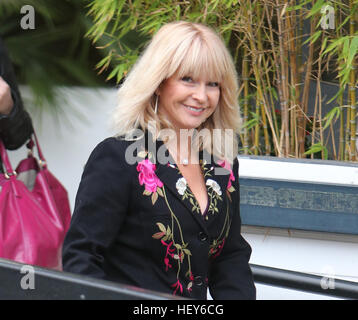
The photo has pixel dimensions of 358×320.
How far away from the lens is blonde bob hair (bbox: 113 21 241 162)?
1.50 metres

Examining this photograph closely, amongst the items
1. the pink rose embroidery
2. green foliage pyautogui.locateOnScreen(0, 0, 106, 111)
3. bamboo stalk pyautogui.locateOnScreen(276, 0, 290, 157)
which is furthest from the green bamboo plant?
the pink rose embroidery

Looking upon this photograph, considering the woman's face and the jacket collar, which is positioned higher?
the woman's face

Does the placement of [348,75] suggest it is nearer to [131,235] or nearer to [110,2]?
[110,2]

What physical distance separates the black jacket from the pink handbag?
60mm

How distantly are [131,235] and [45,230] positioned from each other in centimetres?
79

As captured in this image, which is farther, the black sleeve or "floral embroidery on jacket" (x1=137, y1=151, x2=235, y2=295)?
the black sleeve

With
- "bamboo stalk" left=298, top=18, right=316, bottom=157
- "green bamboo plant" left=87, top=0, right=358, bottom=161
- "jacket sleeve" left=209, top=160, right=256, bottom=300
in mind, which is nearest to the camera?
"jacket sleeve" left=209, top=160, right=256, bottom=300

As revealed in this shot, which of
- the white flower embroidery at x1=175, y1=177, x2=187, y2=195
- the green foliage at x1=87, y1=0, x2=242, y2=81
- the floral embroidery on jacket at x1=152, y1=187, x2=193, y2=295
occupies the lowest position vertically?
the floral embroidery on jacket at x1=152, y1=187, x2=193, y2=295

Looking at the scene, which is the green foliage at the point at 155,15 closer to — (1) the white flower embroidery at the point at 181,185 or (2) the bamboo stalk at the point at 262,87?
(2) the bamboo stalk at the point at 262,87

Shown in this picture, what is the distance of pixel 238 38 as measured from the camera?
310cm

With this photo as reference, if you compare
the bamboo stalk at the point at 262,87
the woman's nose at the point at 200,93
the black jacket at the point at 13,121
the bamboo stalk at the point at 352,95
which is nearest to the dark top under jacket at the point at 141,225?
the woman's nose at the point at 200,93

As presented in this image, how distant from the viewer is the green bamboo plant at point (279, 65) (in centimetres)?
292

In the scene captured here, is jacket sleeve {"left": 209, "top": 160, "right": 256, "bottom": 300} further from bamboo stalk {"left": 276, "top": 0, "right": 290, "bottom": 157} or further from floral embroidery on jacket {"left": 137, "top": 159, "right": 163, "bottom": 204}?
bamboo stalk {"left": 276, "top": 0, "right": 290, "bottom": 157}
